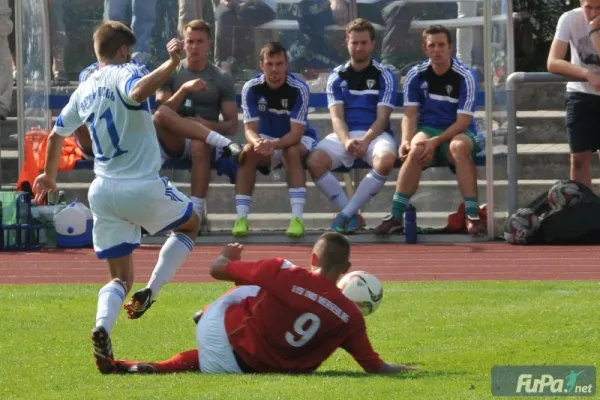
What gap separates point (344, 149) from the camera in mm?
13977

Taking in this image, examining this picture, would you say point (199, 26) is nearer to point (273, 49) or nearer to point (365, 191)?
point (273, 49)

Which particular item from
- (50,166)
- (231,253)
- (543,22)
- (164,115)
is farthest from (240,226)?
(543,22)

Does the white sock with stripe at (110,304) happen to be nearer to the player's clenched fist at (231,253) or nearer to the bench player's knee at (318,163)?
the player's clenched fist at (231,253)

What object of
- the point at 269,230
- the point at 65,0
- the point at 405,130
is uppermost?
the point at 65,0

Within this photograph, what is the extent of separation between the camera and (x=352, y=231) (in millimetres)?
14180

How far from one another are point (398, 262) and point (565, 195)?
1.82 m

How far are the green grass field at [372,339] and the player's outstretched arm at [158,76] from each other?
1483 mm

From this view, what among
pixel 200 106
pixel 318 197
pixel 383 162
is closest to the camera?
pixel 383 162

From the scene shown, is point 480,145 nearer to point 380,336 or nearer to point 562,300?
point 562,300

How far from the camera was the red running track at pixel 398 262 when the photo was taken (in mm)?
11664

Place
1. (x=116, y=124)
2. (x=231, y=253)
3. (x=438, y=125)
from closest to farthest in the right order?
(x=231, y=253) → (x=116, y=124) → (x=438, y=125)

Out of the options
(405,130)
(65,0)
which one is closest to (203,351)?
(405,130)

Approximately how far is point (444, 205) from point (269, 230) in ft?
5.90

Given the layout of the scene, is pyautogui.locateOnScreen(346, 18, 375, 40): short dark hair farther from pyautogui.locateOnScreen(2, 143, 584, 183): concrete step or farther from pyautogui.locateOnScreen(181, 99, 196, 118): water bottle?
pyautogui.locateOnScreen(181, 99, 196, 118): water bottle
